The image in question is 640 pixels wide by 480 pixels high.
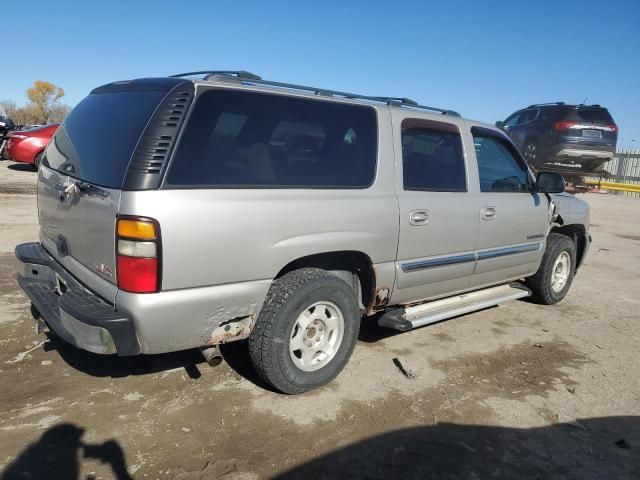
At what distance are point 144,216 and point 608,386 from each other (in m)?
3.45

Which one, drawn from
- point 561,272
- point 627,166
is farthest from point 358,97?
point 627,166

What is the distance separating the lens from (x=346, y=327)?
358 centimetres

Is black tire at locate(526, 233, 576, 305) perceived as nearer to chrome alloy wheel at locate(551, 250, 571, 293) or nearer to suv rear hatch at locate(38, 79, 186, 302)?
chrome alloy wheel at locate(551, 250, 571, 293)

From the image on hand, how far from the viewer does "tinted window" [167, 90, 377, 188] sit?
113 inches

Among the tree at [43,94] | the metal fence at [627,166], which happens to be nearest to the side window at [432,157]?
the metal fence at [627,166]

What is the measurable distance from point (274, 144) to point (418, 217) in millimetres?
1273


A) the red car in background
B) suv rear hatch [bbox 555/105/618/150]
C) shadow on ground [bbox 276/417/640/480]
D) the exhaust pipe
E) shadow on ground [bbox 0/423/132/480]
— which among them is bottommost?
shadow on ground [bbox 276/417/640/480]

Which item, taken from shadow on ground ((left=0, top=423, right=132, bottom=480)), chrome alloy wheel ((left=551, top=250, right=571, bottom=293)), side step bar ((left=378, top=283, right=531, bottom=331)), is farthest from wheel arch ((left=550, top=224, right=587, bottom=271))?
shadow on ground ((left=0, top=423, right=132, bottom=480))

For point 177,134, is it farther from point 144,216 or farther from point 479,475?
point 479,475

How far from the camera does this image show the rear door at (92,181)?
280 cm

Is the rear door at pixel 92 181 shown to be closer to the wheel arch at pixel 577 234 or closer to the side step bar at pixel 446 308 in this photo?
the side step bar at pixel 446 308

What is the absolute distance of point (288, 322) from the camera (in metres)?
3.22

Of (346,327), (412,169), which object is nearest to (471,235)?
(412,169)

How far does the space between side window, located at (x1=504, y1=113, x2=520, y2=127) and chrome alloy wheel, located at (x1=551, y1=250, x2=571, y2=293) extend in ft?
32.8
